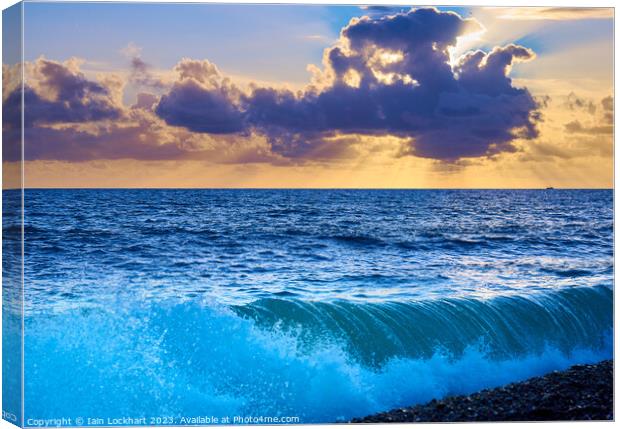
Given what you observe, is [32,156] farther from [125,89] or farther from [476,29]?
[476,29]

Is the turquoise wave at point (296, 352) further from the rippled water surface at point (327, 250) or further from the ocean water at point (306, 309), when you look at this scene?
the rippled water surface at point (327, 250)

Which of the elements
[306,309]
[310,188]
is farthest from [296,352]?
[310,188]

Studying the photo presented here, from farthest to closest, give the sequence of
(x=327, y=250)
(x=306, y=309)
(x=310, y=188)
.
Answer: (x=327, y=250) → (x=310, y=188) → (x=306, y=309)

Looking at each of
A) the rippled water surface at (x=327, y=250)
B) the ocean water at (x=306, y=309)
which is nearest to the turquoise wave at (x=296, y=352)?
the ocean water at (x=306, y=309)

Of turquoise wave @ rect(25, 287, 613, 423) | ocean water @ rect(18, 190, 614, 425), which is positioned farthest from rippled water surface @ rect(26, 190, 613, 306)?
turquoise wave @ rect(25, 287, 613, 423)

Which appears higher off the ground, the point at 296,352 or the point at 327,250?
the point at 327,250

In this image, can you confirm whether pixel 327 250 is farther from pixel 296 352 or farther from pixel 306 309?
pixel 296 352

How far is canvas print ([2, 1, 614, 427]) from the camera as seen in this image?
7.75 metres

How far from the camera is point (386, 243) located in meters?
10.7

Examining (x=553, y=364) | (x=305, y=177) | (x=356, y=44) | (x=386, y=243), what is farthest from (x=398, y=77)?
(x=553, y=364)

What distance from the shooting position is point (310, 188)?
1019 centimetres

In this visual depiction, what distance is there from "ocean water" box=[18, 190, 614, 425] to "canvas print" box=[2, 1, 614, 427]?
0.03 meters

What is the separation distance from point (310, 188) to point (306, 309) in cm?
186

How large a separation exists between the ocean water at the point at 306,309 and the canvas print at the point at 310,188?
3 centimetres
